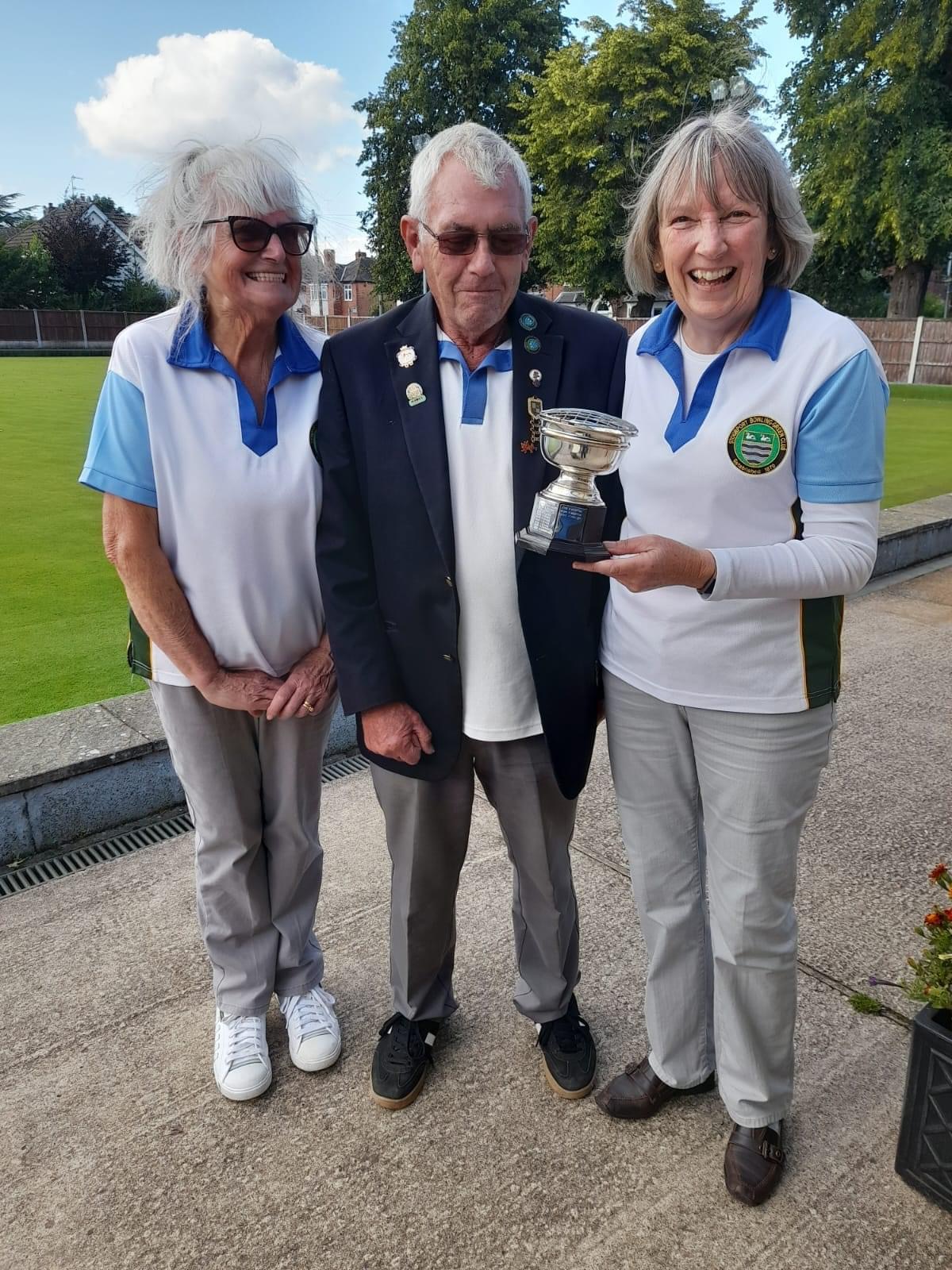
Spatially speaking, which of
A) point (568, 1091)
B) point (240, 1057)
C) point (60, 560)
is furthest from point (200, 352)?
point (60, 560)

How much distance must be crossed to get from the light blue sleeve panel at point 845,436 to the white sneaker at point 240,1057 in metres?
1.93

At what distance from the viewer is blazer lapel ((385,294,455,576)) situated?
2029 mm

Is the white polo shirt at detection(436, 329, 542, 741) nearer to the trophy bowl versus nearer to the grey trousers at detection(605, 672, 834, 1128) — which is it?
the trophy bowl

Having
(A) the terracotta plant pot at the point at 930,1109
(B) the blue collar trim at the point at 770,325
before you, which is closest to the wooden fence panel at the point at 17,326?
(B) the blue collar trim at the point at 770,325

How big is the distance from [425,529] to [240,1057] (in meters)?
1.46

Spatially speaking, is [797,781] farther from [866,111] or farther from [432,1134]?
[866,111]

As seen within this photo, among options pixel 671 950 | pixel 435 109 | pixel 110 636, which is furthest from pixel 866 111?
pixel 671 950

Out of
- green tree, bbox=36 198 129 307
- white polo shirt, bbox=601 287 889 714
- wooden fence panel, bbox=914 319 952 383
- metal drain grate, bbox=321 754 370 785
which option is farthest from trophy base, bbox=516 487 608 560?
green tree, bbox=36 198 129 307

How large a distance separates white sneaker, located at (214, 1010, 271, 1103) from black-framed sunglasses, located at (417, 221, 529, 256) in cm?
200

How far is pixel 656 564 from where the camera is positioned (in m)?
1.70

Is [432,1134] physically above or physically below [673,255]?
below

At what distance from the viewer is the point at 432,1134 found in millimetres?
Result: 2273

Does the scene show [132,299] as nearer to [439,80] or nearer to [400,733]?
[439,80]

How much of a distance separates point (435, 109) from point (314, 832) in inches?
1609
